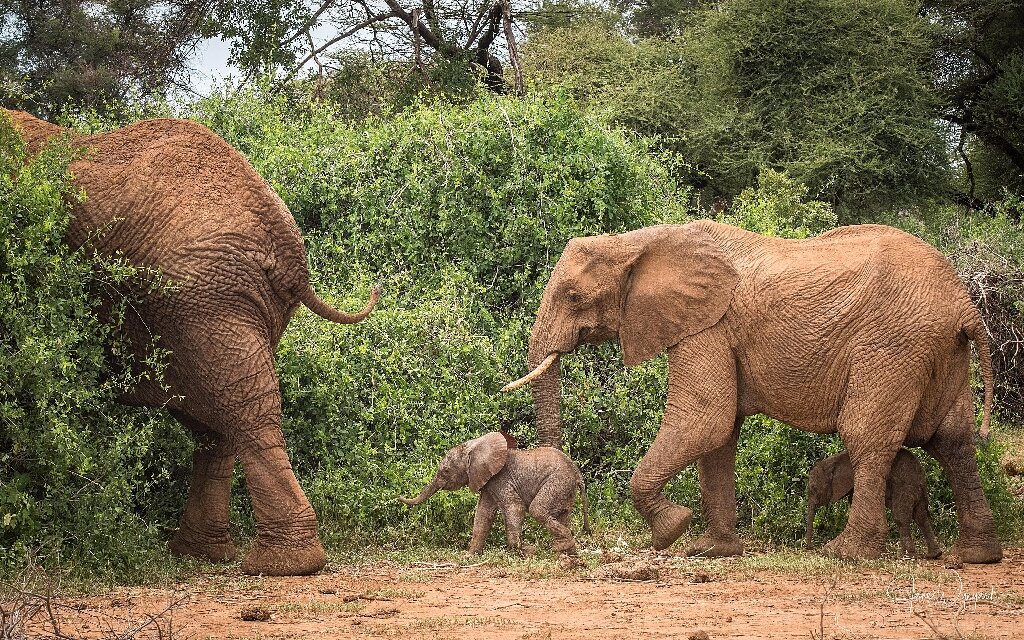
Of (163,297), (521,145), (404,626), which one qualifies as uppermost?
(521,145)

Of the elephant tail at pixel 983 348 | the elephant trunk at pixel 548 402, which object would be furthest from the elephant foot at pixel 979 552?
the elephant trunk at pixel 548 402

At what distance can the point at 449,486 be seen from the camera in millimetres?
8750

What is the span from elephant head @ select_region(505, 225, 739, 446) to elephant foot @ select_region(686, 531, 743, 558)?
3.46ft

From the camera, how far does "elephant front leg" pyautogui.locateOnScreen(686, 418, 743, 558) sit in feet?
29.1

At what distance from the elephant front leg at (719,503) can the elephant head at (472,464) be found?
1265mm

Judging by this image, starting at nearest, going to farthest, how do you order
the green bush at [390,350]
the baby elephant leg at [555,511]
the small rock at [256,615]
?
the small rock at [256,615] < the green bush at [390,350] < the baby elephant leg at [555,511]

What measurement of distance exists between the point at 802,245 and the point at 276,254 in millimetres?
3213

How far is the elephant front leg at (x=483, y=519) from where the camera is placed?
8.73 metres

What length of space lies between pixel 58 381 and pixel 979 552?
17.4 ft

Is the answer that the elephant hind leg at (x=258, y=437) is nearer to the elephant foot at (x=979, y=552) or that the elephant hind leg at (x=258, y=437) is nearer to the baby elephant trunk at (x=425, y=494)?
the baby elephant trunk at (x=425, y=494)

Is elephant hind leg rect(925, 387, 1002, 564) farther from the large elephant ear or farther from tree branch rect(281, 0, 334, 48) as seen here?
tree branch rect(281, 0, 334, 48)

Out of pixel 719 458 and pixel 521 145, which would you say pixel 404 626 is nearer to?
pixel 719 458

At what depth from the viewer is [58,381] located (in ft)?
24.8

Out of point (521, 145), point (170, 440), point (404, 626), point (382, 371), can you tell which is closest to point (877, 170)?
point (521, 145)
